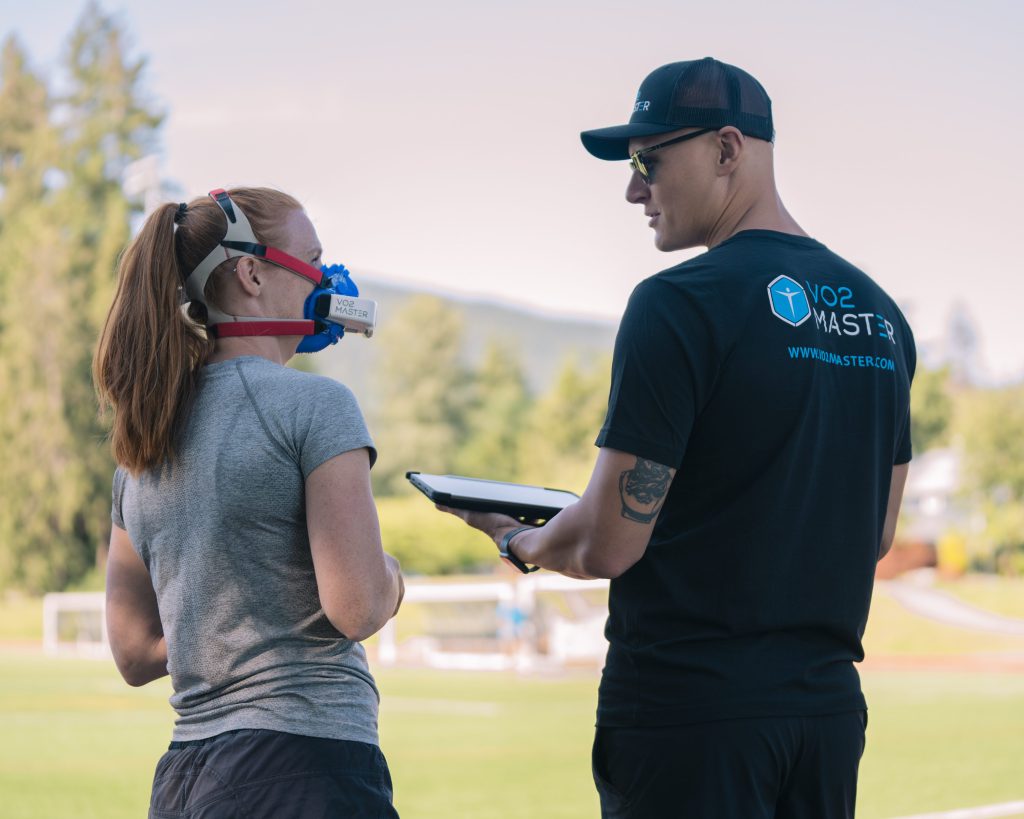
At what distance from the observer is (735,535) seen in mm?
2260

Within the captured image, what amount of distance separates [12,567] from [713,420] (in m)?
50.5

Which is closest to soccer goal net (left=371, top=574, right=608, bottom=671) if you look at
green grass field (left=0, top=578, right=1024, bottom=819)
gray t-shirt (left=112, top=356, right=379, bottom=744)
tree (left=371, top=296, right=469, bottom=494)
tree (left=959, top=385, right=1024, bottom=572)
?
green grass field (left=0, top=578, right=1024, bottom=819)

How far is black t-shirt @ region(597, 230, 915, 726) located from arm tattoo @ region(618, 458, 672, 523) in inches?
0.9

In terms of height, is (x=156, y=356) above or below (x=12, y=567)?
above

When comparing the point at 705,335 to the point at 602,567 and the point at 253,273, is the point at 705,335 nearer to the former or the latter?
the point at 602,567

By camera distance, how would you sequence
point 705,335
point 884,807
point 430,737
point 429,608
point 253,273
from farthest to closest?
1. point 429,608
2. point 430,737
3. point 884,807
4. point 253,273
5. point 705,335

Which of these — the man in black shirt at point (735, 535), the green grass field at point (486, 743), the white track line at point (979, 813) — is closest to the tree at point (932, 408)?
the green grass field at point (486, 743)

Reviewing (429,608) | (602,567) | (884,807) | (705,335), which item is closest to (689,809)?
(602,567)

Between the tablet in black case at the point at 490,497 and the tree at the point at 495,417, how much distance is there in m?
67.7

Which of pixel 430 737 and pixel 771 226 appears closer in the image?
pixel 771 226

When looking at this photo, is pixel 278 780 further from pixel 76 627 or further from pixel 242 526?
pixel 76 627

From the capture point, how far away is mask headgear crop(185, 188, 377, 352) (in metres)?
2.46

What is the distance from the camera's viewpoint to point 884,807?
314 inches

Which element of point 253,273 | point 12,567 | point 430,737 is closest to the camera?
point 253,273
